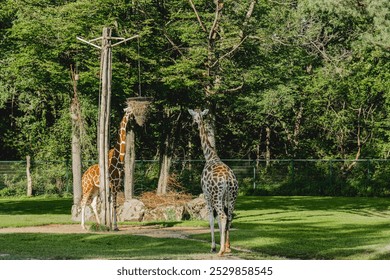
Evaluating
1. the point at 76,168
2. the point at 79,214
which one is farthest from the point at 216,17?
the point at 79,214

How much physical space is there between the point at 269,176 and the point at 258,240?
24.7 m

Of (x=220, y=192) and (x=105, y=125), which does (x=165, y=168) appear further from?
(x=220, y=192)

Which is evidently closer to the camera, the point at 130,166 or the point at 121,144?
the point at 121,144

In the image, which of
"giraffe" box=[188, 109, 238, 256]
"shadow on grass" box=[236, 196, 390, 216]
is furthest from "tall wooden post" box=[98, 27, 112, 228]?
"shadow on grass" box=[236, 196, 390, 216]

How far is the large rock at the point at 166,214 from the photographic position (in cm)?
2603

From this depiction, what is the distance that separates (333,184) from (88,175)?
72.5 feet

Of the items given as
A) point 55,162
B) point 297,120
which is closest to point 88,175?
point 55,162

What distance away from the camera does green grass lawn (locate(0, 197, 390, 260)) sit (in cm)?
1678

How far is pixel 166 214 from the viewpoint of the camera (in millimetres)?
26266

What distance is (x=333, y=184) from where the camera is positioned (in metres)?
42.9

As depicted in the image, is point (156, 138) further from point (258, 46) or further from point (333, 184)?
point (258, 46)

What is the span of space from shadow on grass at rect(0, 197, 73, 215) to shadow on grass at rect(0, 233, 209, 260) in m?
11.0

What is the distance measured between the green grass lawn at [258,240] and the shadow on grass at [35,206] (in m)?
0.59

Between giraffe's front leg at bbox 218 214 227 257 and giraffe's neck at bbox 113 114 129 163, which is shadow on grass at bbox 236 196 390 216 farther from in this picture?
giraffe's front leg at bbox 218 214 227 257
